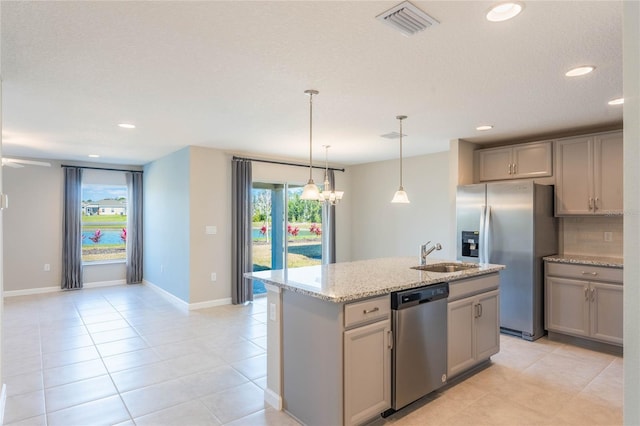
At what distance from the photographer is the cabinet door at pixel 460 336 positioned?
9.62ft

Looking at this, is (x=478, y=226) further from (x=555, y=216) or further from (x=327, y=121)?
(x=327, y=121)

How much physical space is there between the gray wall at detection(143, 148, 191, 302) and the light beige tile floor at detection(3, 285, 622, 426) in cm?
110

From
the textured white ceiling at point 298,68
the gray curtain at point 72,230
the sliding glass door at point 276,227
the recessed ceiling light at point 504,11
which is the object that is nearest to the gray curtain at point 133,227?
the gray curtain at point 72,230

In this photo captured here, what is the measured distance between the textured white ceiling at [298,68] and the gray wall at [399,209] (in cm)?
163

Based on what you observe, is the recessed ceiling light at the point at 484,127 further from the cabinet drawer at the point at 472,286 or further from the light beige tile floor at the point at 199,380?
the light beige tile floor at the point at 199,380

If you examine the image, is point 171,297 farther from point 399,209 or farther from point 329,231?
point 399,209

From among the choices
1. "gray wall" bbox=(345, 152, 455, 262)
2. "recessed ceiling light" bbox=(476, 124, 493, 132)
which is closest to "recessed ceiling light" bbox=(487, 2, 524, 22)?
"recessed ceiling light" bbox=(476, 124, 493, 132)

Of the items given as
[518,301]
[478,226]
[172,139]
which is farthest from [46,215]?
[518,301]

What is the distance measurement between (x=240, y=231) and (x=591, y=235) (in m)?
4.75

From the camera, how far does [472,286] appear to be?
10.4ft

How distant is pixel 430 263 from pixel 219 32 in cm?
285

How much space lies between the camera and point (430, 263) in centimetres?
370

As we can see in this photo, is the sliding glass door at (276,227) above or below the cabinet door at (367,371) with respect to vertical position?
above

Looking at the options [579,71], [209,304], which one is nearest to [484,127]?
[579,71]
